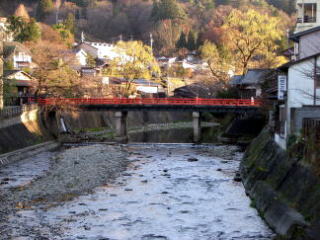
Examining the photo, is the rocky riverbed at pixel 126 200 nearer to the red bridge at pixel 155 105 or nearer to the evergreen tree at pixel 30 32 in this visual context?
the red bridge at pixel 155 105

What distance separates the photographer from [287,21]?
314 ft

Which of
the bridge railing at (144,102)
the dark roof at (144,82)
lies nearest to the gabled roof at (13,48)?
the bridge railing at (144,102)

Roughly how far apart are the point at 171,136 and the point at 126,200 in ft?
116

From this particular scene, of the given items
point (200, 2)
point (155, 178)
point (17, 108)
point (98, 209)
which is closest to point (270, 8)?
point (200, 2)

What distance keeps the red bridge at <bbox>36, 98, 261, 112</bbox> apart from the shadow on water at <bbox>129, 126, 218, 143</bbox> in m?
4.49

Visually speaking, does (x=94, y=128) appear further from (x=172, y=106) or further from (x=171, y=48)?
(x=171, y=48)

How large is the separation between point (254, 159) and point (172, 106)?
21258 mm

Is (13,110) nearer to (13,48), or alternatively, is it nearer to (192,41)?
(13,48)

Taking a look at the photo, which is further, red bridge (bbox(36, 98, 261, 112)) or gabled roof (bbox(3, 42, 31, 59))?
gabled roof (bbox(3, 42, 31, 59))

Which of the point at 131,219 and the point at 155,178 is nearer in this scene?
the point at 131,219

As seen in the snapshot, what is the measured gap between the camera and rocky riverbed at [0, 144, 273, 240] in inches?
626

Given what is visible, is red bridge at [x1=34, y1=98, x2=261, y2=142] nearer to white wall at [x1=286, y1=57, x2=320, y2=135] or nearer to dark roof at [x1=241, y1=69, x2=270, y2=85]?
dark roof at [x1=241, y1=69, x2=270, y2=85]

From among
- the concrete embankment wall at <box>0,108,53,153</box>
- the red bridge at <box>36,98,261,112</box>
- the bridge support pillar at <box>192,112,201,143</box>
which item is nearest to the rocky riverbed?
the concrete embankment wall at <box>0,108,53,153</box>

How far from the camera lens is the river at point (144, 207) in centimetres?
1570
